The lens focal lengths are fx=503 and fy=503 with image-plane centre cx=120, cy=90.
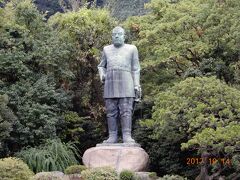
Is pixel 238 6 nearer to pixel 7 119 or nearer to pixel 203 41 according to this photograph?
pixel 203 41

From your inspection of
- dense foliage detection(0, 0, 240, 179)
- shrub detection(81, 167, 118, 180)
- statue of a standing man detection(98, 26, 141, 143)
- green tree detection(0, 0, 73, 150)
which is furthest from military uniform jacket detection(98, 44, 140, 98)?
green tree detection(0, 0, 73, 150)

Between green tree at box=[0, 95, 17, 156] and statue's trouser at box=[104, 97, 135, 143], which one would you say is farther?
green tree at box=[0, 95, 17, 156]

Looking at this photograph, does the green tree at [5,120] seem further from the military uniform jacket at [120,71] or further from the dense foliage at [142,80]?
the military uniform jacket at [120,71]

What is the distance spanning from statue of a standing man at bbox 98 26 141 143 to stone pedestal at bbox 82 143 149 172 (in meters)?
0.49

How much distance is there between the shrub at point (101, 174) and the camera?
11.5 metres

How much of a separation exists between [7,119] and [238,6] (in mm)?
7491

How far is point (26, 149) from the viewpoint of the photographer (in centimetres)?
1545

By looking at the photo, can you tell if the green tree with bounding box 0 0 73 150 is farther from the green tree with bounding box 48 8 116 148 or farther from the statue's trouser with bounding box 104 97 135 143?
the statue's trouser with bounding box 104 97 135 143

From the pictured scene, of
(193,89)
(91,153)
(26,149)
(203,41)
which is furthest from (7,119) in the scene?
(203,41)

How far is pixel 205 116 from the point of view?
1172 centimetres

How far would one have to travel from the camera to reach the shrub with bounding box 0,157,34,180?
11.4m

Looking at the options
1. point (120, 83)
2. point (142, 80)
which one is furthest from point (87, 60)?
point (120, 83)

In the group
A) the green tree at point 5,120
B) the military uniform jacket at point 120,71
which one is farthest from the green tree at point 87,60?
the military uniform jacket at point 120,71

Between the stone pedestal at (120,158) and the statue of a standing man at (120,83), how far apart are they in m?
0.49
